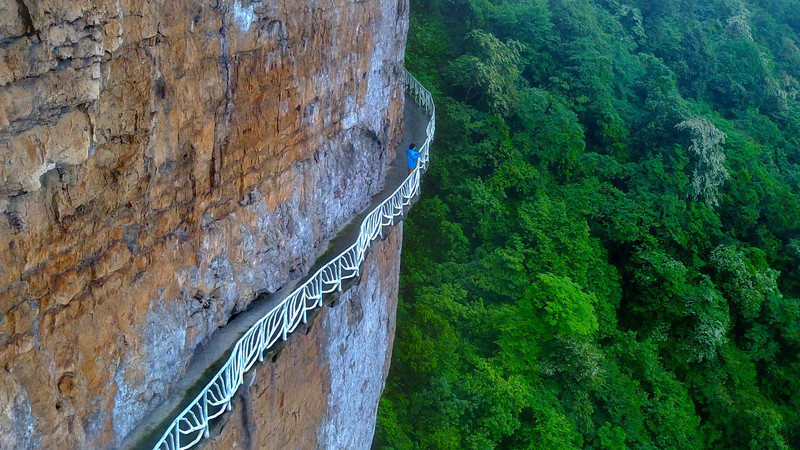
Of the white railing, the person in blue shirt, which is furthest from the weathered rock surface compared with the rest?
the person in blue shirt

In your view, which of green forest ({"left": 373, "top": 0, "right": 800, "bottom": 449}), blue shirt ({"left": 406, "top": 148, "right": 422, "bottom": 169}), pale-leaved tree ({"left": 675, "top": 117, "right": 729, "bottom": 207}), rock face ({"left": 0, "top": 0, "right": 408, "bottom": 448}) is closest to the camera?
rock face ({"left": 0, "top": 0, "right": 408, "bottom": 448})

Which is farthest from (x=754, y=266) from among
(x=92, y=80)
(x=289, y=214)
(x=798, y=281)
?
(x=92, y=80)

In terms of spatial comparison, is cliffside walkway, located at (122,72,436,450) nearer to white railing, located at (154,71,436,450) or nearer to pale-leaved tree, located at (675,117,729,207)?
white railing, located at (154,71,436,450)

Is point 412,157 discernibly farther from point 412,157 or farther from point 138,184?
point 138,184

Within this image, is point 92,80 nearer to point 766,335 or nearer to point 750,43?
point 766,335

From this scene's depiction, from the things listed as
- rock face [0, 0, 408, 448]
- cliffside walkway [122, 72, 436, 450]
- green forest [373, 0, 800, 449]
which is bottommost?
green forest [373, 0, 800, 449]

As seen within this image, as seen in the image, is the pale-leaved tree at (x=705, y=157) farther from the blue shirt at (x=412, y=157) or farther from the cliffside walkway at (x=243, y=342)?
the cliffside walkway at (x=243, y=342)
